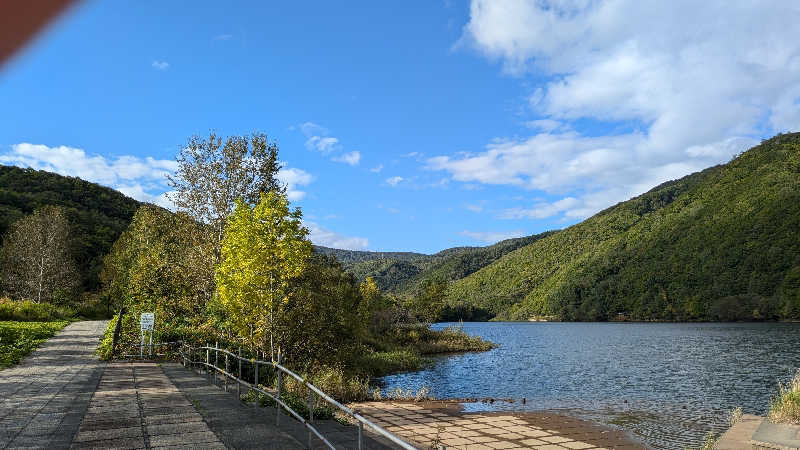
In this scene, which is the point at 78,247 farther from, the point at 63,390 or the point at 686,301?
the point at 686,301

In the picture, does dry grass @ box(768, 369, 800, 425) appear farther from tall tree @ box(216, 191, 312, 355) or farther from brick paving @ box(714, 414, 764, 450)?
tall tree @ box(216, 191, 312, 355)

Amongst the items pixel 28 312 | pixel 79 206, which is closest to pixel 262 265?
pixel 28 312

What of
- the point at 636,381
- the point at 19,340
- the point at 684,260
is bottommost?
the point at 636,381

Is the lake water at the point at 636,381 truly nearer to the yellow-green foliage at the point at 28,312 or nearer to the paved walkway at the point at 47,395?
the paved walkway at the point at 47,395

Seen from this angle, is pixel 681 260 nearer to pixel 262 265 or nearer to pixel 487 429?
pixel 487 429

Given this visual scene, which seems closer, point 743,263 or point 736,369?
point 736,369

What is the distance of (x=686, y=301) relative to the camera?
99812mm

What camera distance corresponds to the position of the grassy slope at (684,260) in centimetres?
9362

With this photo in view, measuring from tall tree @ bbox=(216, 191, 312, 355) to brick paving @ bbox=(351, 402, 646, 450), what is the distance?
4001 mm

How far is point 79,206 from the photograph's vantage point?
238 ft

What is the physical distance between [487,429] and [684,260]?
364 ft

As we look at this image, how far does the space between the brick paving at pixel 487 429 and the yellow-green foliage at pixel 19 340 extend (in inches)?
518

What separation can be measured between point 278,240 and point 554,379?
19286mm

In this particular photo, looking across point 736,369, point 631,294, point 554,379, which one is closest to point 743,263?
point 631,294
